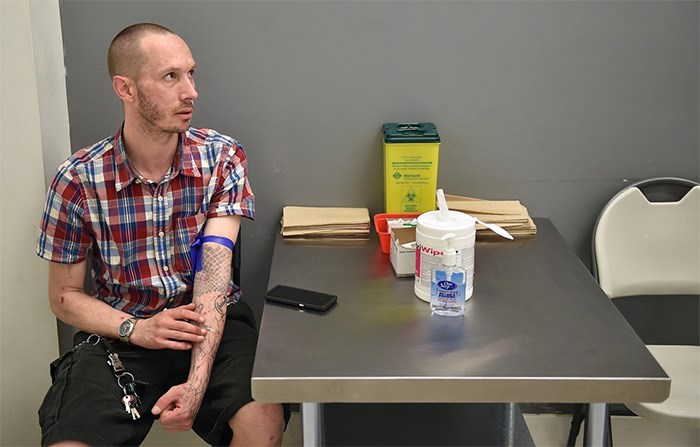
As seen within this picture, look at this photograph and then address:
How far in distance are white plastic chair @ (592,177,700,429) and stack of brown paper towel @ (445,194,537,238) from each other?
0.27m

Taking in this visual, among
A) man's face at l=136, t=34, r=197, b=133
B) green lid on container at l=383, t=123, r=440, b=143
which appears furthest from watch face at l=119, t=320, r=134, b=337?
green lid on container at l=383, t=123, r=440, b=143

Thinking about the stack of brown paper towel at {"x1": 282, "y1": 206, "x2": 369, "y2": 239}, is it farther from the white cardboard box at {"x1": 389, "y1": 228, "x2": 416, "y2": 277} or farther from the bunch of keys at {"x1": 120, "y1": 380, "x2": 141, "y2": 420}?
the bunch of keys at {"x1": 120, "y1": 380, "x2": 141, "y2": 420}

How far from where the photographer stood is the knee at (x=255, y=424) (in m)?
1.97

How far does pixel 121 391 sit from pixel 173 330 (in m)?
0.19

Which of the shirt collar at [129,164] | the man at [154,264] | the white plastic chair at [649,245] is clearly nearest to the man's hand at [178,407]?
the man at [154,264]

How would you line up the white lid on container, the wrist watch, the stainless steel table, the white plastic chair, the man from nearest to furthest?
the stainless steel table, the white lid on container, the man, the wrist watch, the white plastic chair

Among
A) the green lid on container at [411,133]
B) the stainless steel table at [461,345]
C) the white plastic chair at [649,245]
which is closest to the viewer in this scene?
the stainless steel table at [461,345]

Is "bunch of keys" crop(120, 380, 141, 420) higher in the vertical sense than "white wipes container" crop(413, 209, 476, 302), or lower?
lower

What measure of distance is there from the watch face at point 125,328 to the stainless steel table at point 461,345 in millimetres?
383

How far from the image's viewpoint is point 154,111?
207 centimetres

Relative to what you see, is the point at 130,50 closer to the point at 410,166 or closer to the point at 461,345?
the point at 410,166

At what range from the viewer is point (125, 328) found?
2105mm

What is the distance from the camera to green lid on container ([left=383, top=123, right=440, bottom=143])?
2375mm

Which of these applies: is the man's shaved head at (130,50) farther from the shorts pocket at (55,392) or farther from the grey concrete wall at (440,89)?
the shorts pocket at (55,392)
